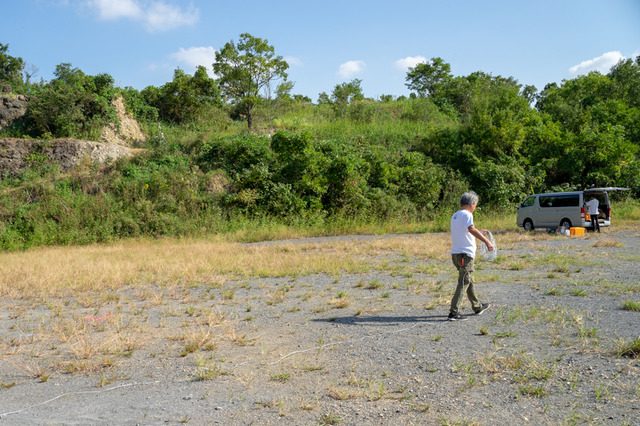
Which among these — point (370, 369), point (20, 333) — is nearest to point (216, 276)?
point (20, 333)

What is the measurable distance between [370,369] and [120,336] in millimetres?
3502

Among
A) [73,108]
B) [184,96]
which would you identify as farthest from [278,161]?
[73,108]

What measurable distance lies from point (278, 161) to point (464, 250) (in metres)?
19.2

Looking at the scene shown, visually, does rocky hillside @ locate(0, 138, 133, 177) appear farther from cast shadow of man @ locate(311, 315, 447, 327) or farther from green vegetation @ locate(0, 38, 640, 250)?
cast shadow of man @ locate(311, 315, 447, 327)

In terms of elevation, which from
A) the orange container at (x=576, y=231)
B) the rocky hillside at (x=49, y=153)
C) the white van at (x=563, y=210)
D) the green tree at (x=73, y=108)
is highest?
the green tree at (x=73, y=108)

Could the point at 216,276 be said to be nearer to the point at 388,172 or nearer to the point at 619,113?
the point at 388,172

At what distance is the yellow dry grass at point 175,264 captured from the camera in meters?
10.4

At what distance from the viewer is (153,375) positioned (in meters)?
5.04

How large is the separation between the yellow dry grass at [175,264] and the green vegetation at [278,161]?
535 cm

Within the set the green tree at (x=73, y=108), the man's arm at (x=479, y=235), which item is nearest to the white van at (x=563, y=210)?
the man's arm at (x=479, y=235)

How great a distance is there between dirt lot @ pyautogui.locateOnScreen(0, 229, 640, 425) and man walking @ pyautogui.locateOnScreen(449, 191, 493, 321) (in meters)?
0.27

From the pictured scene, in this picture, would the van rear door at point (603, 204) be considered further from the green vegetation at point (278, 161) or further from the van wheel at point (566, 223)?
the green vegetation at point (278, 161)

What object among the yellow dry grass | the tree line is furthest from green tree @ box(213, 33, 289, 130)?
the yellow dry grass

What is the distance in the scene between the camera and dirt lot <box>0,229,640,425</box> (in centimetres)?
407
